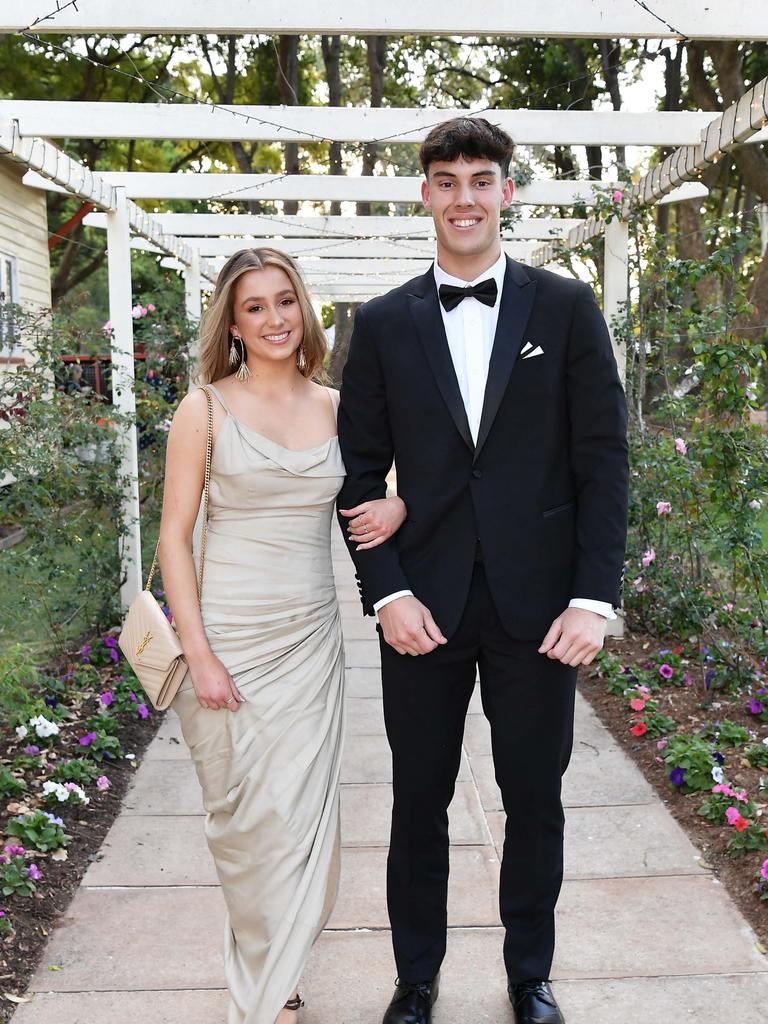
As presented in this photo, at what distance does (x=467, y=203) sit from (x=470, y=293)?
0.67 ft

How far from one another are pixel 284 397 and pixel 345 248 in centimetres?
781

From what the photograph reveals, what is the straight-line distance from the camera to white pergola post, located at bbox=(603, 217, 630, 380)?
20.6ft

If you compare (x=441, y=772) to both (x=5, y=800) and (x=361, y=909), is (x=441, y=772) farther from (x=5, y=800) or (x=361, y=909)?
(x=5, y=800)

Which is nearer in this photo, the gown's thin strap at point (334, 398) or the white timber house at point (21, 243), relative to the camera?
the gown's thin strap at point (334, 398)

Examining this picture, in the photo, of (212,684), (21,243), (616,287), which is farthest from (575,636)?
(21,243)

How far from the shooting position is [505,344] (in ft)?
7.96

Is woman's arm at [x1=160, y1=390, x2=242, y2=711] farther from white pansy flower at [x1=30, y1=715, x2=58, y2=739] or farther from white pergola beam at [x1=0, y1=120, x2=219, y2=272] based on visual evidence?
white pergola beam at [x1=0, y1=120, x2=219, y2=272]

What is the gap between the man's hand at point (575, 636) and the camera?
7.95 ft

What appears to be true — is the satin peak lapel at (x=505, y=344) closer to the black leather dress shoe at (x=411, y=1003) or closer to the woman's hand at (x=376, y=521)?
the woman's hand at (x=376, y=521)

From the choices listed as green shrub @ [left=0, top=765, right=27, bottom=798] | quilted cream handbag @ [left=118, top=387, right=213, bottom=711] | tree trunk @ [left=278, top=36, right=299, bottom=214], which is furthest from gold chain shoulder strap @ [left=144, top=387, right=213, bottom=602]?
tree trunk @ [left=278, top=36, right=299, bottom=214]

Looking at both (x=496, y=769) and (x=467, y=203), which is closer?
(x=467, y=203)

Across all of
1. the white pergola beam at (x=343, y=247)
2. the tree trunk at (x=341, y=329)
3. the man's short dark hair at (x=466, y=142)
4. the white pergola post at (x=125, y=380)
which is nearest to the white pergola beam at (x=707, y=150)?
the man's short dark hair at (x=466, y=142)

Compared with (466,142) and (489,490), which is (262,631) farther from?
(466,142)

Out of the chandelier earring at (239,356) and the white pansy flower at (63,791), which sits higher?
the chandelier earring at (239,356)
